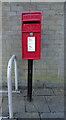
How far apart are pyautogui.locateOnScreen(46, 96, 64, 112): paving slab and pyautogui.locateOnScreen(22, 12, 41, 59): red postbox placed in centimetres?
117

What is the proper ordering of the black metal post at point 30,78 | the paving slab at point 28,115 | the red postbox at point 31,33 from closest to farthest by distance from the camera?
1. the paving slab at point 28,115
2. the red postbox at point 31,33
3. the black metal post at point 30,78

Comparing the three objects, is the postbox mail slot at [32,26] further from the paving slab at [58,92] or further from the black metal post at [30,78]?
the paving slab at [58,92]

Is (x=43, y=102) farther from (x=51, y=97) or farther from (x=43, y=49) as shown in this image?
(x=43, y=49)

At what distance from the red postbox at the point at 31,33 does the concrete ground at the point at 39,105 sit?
112cm

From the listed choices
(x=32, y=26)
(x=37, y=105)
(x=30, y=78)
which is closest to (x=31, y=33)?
(x=32, y=26)

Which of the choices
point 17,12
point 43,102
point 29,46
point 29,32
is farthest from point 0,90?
point 17,12

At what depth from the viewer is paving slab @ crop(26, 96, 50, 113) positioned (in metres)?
3.05

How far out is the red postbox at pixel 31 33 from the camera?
2.99 m

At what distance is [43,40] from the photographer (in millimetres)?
4070

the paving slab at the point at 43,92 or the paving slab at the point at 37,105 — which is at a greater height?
the paving slab at the point at 43,92

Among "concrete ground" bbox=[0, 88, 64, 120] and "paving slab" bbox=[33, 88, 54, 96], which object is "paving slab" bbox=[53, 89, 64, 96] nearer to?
"concrete ground" bbox=[0, 88, 64, 120]

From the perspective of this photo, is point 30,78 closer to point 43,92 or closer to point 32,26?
point 43,92

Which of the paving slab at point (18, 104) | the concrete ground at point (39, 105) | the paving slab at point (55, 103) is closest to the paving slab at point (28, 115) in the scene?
the concrete ground at point (39, 105)

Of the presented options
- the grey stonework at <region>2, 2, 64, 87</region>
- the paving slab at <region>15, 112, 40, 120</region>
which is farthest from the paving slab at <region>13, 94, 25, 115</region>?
the grey stonework at <region>2, 2, 64, 87</region>
